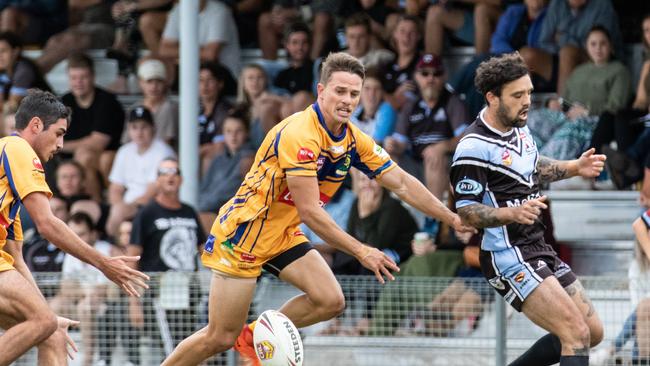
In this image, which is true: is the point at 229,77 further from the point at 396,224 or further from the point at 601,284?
the point at 601,284

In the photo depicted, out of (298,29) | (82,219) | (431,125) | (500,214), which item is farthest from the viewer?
(298,29)

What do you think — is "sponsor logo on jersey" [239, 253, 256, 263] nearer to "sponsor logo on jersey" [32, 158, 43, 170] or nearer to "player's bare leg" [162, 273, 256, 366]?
"player's bare leg" [162, 273, 256, 366]

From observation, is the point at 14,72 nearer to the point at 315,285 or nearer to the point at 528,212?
the point at 315,285

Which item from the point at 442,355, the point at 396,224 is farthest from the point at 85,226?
the point at 442,355

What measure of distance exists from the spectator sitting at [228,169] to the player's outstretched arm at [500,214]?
523cm

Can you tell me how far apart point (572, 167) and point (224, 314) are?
2.28 m

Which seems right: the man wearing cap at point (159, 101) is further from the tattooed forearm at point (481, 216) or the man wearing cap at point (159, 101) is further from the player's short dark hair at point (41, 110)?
the tattooed forearm at point (481, 216)

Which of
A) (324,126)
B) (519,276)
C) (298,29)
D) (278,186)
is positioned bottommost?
(519,276)

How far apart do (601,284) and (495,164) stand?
7.51ft

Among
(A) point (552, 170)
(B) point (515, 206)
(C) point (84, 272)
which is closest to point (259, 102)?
(C) point (84, 272)

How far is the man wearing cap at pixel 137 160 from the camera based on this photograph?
13.2 meters

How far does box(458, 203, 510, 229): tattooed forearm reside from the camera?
24.8ft

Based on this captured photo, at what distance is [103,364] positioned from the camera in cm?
1069

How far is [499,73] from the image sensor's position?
7809 millimetres
